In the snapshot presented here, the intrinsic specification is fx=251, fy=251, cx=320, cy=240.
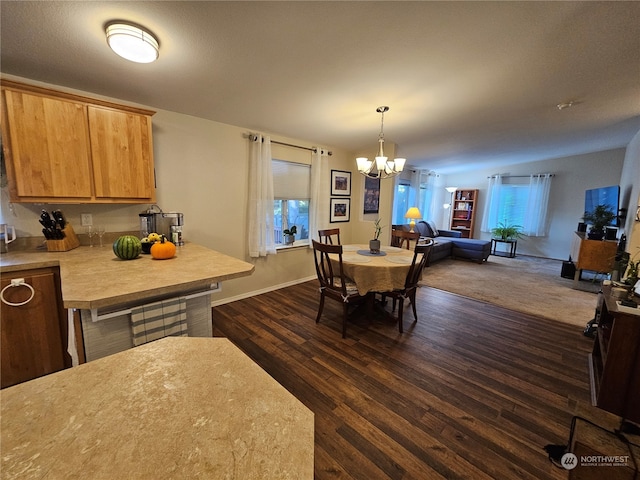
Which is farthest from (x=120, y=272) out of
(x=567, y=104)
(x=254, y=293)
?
(x=567, y=104)

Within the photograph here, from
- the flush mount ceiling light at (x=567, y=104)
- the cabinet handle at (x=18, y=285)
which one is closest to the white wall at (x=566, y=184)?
the flush mount ceiling light at (x=567, y=104)

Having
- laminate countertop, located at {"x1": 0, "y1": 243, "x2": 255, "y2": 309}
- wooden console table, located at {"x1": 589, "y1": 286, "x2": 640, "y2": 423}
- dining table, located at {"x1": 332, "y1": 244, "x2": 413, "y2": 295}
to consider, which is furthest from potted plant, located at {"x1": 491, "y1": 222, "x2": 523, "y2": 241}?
laminate countertop, located at {"x1": 0, "y1": 243, "x2": 255, "y2": 309}

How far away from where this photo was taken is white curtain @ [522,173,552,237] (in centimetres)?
638

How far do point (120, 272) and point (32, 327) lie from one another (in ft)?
2.78

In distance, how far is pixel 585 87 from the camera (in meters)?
2.27

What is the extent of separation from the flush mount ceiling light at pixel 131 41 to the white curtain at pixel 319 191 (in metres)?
2.67

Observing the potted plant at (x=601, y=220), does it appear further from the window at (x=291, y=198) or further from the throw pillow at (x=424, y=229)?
the window at (x=291, y=198)

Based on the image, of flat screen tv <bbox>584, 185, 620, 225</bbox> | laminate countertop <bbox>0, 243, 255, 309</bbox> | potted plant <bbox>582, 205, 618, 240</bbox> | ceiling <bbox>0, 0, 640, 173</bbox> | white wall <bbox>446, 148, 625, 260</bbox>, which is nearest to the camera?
laminate countertop <bbox>0, 243, 255, 309</bbox>

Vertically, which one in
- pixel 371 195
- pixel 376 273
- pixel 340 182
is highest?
pixel 340 182

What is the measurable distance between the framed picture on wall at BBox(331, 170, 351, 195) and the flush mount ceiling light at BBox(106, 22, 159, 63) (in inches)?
126

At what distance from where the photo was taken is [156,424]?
545mm

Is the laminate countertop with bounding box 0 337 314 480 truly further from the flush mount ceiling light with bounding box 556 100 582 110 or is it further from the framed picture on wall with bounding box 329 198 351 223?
the framed picture on wall with bounding box 329 198 351 223

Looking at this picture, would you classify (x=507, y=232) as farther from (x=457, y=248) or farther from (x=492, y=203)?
(x=457, y=248)

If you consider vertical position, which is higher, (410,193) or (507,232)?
(410,193)
